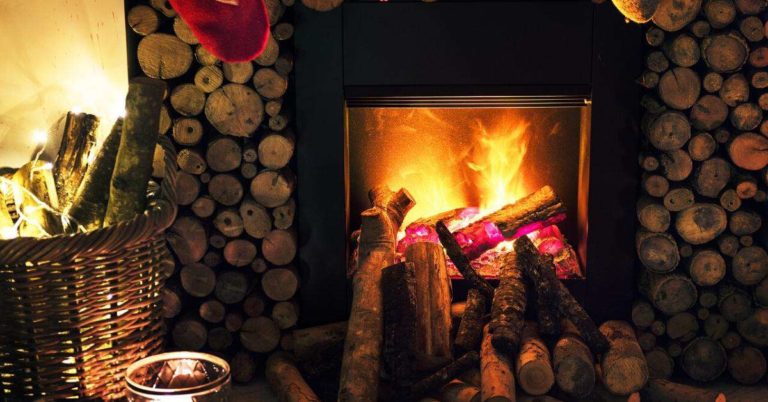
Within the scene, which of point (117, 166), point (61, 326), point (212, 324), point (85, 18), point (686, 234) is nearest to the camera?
point (61, 326)

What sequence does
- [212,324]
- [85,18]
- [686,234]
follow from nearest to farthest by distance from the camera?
[85,18] → [686,234] → [212,324]

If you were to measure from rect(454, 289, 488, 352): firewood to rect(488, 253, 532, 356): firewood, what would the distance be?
0.06 meters

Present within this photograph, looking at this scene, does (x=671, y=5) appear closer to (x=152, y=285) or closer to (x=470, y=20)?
(x=470, y=20)

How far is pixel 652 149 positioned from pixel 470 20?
71cm

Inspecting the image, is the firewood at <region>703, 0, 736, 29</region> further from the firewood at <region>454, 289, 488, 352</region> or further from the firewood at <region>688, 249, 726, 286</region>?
the firewood at <region>454, 289, 488, 352</region>

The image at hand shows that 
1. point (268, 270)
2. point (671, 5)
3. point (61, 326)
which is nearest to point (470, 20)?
point (671, 5)

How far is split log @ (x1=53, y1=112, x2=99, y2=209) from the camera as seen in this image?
7.07 ft

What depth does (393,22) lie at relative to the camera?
8.20 ft

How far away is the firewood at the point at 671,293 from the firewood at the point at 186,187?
4.93 feet

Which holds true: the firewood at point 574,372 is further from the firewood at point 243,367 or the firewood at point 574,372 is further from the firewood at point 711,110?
the firewood at point 243,367

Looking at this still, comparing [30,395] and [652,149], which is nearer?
[30,395]

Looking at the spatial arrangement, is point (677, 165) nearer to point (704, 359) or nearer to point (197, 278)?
point (704, 359)

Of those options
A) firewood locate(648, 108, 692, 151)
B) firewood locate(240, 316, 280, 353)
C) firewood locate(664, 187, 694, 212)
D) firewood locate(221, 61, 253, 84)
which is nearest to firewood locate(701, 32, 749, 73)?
firewood locate(648, 108, 692, 151)

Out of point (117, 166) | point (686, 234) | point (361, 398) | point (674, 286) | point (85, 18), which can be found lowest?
point (361, 398)
